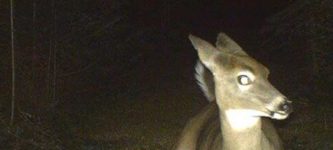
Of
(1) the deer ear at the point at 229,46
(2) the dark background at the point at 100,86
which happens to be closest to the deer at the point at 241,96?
(1) the deer ear at the point at 229,46

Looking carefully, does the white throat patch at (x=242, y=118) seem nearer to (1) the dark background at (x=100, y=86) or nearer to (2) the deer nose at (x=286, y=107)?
(2) the deer nose at (x=286, y=107)

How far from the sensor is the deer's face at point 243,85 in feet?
17.8

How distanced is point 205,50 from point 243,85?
0.43 meters

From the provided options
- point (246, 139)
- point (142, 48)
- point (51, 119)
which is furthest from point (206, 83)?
point (142, 48)

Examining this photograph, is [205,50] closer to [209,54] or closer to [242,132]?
[209,54]

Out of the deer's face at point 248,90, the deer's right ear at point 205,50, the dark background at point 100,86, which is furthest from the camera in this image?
the dark background at point 100,86

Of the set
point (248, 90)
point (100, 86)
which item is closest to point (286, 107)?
point (248, 90)

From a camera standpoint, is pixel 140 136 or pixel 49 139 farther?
pixel 140 136

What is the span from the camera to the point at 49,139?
1077cm

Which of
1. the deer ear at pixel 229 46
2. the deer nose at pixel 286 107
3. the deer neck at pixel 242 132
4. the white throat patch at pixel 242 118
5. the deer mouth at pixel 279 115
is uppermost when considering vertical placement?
the deer ear at pixel 229 46

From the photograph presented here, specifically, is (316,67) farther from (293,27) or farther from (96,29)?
(96,29)

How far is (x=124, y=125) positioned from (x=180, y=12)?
27.6 metres

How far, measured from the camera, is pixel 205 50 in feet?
18.5

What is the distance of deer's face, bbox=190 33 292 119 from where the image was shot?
542cm
